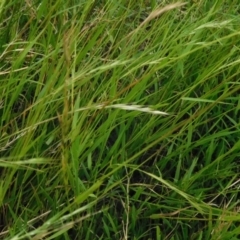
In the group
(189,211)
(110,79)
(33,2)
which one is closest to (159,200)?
(189,211)

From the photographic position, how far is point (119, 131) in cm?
124

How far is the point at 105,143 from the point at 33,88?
0.25 metres

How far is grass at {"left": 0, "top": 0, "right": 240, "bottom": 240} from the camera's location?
1109mm

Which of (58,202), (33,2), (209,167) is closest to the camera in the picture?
(58,202)

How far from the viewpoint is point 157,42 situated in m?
1.33

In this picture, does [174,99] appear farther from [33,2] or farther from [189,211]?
[33,2]

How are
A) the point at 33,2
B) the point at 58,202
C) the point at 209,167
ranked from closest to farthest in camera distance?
the point at 58,202 < the point at 209,167 < the point at 33,2

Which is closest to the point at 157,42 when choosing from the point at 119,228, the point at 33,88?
the point at 33,88

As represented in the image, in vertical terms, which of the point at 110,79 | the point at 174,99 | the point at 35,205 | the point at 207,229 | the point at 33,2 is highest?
the point at 33,2

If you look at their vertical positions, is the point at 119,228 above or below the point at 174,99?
below

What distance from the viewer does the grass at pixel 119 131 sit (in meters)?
1.11

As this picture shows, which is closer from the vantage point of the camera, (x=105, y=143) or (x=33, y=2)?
(x=105, y=143)

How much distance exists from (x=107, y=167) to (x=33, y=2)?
485mm

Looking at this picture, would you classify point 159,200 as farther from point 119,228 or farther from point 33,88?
point 33,88
